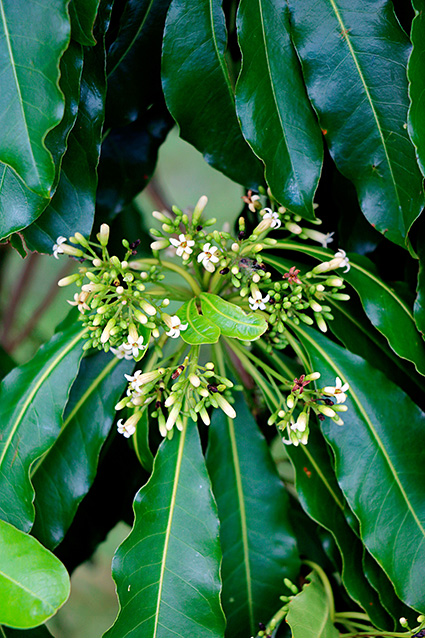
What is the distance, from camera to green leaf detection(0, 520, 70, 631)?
2.87 ft

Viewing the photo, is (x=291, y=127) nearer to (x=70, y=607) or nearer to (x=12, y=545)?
(x=12, y=545)

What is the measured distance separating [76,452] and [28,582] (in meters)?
0.35

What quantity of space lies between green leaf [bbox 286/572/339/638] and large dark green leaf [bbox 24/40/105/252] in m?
0.79

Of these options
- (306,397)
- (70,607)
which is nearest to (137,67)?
(306,397)

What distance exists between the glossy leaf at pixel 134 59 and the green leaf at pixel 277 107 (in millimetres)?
262

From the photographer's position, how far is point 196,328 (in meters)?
0.97

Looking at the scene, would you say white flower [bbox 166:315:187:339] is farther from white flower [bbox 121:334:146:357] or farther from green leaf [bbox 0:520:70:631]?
green leaf [bbox 0:520:70:631]

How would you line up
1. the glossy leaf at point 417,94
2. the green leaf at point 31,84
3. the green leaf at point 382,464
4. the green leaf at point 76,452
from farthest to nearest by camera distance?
the green leaf at point 76,452 → the green leaf at point 382,464 → the glossy leaf at point 417,94 → the green leaf at point 31,84

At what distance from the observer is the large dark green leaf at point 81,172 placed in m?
1.09

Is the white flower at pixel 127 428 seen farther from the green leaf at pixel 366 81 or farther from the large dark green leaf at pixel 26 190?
the green leaf at pixel 366 81

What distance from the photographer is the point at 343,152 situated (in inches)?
42.1

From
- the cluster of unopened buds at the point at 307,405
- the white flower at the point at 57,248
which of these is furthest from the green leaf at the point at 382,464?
the white flower at the point at 57,248

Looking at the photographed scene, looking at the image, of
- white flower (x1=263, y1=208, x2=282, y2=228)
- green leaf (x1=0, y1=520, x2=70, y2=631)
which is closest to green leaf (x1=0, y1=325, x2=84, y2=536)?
green leaf (x1=0, y1=520, x2=70, y2=631)

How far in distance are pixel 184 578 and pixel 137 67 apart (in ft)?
3.31
